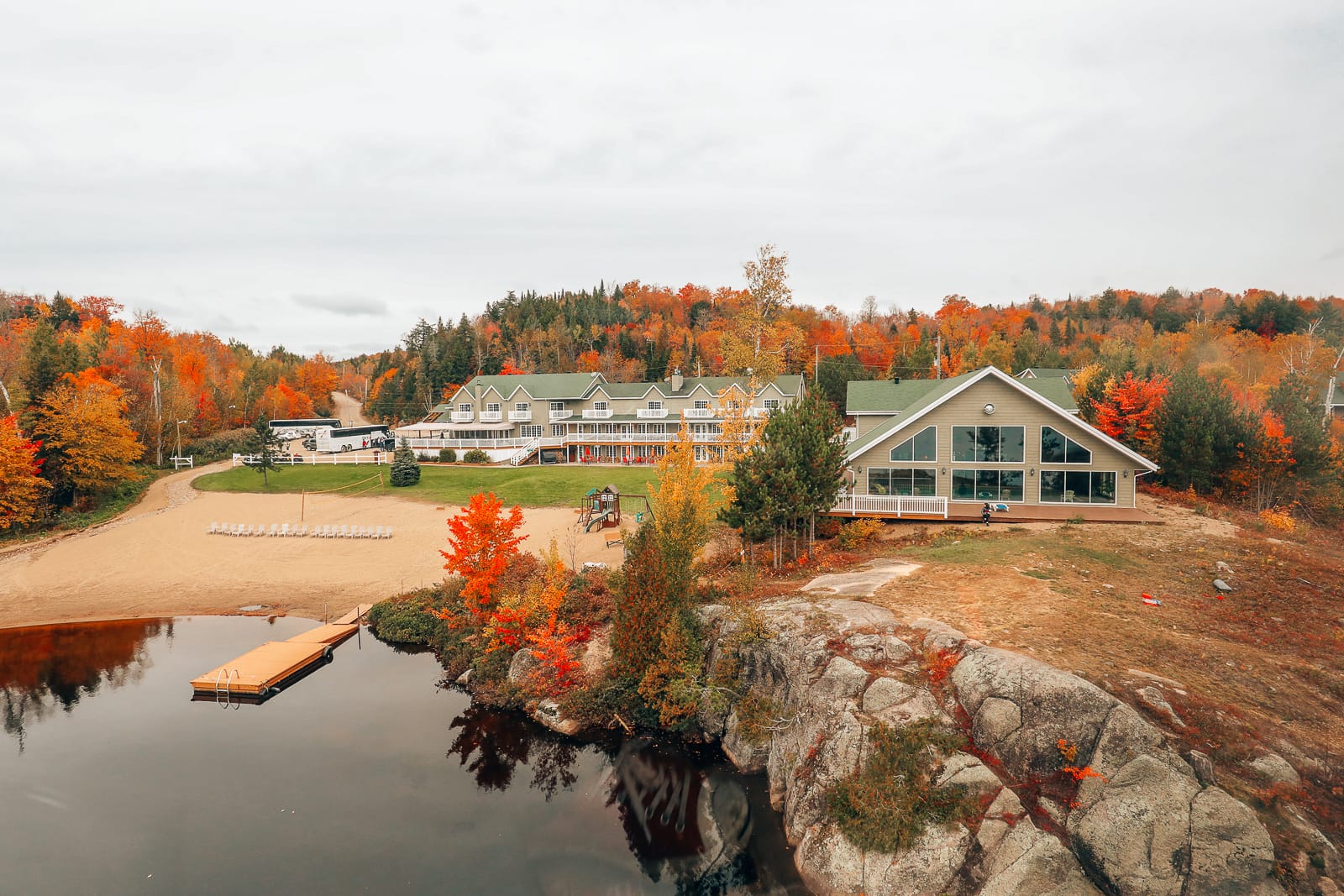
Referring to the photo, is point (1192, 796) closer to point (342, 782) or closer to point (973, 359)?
point (342, 782)

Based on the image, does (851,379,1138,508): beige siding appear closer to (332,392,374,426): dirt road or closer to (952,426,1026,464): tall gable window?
(952,426,1026,464): tall gable window

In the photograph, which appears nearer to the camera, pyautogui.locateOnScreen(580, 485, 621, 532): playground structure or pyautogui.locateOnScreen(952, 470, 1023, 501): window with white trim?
pyautogui.locateOnScreen(952, 470, 1023, 501): window with white trim

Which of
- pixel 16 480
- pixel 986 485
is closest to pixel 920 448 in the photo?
pixel 986 485

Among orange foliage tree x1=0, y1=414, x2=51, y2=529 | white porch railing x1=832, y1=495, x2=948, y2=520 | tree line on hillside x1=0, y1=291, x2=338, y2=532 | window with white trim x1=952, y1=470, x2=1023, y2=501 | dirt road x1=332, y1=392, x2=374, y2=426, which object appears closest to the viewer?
white porch railing x1=832, y1=495, x2=948, y2=520

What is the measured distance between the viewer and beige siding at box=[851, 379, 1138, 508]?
26203mm

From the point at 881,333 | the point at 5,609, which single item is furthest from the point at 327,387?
the point at 881,333

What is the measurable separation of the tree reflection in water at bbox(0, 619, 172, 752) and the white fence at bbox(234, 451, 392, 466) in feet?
91.4

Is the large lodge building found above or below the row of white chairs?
above

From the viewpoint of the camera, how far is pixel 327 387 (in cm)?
10344

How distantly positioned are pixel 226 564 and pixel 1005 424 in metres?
38.4

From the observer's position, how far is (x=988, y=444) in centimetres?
2711

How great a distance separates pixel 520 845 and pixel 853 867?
733 cm

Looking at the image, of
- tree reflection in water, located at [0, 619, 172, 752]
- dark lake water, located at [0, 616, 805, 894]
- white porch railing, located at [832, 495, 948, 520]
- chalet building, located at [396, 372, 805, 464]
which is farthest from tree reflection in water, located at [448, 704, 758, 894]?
chalet building, located at [396, 372, 805, 464]

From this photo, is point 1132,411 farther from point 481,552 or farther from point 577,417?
point 577,417
